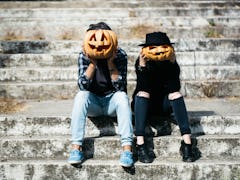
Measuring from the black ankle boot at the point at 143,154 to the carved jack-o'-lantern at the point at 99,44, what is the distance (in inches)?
36.6

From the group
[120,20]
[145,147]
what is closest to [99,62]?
[145,147]

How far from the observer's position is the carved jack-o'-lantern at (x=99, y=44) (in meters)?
3.94

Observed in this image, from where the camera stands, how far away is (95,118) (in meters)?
4.33

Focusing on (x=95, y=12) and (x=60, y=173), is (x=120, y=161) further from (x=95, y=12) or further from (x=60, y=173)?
(x=95, y=12)

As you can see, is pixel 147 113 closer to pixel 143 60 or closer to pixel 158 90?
pixel 158 90

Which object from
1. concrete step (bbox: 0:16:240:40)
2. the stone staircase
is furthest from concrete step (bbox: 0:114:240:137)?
concrete step (bbox: 0:16:240:40)

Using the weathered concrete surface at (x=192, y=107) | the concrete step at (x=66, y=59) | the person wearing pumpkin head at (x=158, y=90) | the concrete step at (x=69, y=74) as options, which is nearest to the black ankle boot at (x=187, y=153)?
the person wearing pumpkin head at (x=158, y=90)

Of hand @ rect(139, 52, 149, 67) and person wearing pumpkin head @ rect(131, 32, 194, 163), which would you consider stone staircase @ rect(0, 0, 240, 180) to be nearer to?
person wearing pumpkin head @ rect(131, 32, 194, 163)

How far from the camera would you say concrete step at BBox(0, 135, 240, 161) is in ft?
13.5

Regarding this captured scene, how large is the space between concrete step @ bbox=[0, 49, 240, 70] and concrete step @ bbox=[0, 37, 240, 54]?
365 millimetres

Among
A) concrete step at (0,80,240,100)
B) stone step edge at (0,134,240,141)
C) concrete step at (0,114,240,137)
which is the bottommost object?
stone step edge at (0,134,240,141)

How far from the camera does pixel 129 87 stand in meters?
5.62

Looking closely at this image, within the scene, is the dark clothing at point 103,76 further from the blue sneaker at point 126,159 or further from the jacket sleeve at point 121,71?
the blue sneaker at point 126,159

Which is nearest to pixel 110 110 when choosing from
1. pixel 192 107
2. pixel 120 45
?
pixel 192 107
